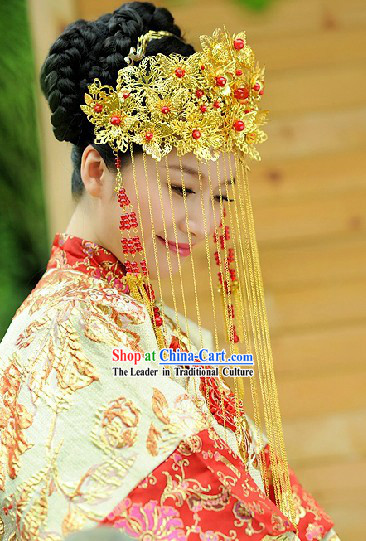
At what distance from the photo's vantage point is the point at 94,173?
138cm

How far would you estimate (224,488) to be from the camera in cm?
112

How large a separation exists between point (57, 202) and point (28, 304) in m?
0.90

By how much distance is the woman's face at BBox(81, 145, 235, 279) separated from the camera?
1.35 m

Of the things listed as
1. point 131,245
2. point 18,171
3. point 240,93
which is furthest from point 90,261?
point 18,171

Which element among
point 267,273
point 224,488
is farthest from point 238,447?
point 267,273

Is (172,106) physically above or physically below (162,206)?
above

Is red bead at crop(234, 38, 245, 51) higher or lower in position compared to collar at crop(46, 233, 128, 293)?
higher

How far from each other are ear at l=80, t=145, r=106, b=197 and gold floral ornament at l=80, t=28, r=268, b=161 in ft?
0.12

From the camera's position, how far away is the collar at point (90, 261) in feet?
4.42

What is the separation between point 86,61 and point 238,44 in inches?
11.4

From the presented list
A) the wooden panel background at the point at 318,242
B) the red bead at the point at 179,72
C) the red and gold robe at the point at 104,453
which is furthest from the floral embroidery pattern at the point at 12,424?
the wooden panel background at the point at 318,242

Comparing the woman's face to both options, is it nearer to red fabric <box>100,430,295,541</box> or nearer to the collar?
the collar

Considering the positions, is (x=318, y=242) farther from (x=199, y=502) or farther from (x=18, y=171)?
(x=199, y=502)

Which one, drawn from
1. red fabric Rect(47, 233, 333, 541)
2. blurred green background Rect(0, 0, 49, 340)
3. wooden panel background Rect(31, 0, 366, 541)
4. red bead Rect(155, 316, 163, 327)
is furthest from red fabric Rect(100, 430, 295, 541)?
wooden panel background Rect(31, 0, 366, 541)
